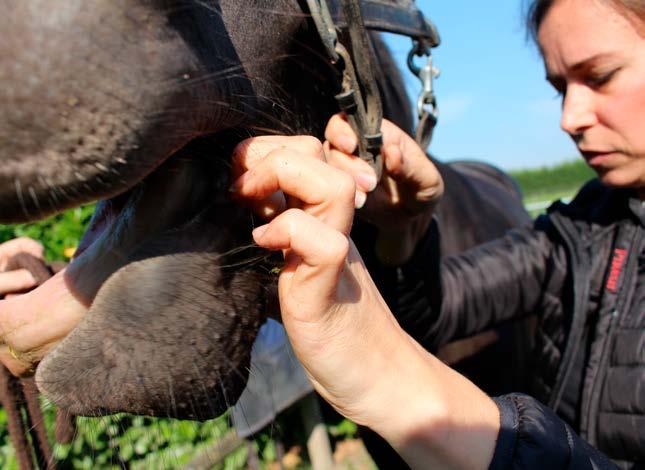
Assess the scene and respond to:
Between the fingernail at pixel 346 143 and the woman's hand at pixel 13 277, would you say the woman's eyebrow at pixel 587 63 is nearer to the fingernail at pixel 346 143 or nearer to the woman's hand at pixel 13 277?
the fingernail at pixel 346 143

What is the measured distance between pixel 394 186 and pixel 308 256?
779 mm

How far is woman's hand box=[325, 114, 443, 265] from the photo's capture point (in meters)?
1.25

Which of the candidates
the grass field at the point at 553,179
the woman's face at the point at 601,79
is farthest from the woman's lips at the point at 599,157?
the grass field at the point at 553,179

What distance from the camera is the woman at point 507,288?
2.84 feet

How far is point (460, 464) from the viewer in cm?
98

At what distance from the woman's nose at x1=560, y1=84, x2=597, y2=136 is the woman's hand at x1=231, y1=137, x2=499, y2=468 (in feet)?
2.99

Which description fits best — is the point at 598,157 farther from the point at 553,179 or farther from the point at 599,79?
the point at 553,179

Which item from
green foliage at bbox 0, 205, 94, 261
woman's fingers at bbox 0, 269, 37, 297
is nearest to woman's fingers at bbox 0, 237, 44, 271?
woman's fingers at bbox 0, 269, 37, 297

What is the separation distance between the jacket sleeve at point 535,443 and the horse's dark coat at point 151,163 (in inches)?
18.9

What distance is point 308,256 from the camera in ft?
2.66

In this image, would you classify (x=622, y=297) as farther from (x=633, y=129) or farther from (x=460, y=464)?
(x=460, y=464)

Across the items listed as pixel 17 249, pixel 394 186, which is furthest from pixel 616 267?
pixel 17 249

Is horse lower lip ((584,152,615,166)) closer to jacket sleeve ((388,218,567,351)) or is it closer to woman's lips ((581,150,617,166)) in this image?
woman's lips ((581,150,617,166))

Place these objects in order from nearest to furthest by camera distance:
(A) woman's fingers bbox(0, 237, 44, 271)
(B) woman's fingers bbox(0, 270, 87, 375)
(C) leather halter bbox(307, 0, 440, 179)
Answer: (B) woman's fingers bbox(0, 270, 87, 375), (C) leather halter bbox(307, 0, 440, 179), (A) woman's fingers bbox(0, 237, 44, 271)
